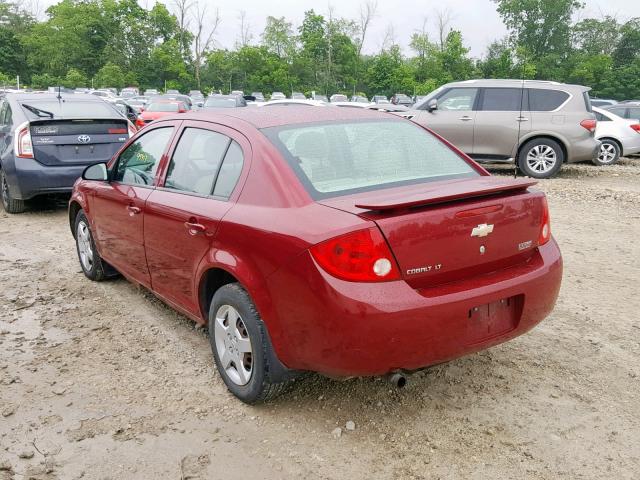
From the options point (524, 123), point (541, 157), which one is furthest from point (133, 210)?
point (541, 157)

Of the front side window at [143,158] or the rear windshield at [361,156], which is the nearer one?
the rear windshield at [361,156]

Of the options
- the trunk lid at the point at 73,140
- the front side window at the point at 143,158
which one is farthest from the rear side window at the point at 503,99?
the front side window at the point at 143,158

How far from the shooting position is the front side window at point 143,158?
13.9 feet

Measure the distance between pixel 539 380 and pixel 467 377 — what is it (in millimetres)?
426

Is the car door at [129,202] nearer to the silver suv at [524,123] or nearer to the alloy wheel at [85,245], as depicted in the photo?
the alloy wheel at [85,245]

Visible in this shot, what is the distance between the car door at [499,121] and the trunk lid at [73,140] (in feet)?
23.3

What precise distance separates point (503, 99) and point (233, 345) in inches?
402

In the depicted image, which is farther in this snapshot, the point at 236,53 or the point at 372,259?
the point at 236,53

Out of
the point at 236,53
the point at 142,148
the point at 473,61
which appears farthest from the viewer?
the point at 236,53

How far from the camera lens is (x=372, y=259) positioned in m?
2.69

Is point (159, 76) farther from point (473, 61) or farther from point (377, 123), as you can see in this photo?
point (377, 123)

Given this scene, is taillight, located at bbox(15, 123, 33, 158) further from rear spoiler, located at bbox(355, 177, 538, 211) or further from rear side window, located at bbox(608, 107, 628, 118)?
rear side window, located at bbox(608, 107, 628, 118)

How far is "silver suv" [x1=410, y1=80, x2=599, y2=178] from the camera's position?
38.3 feet

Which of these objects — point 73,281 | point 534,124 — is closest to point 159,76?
point 534,124
